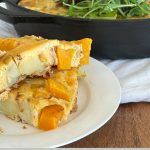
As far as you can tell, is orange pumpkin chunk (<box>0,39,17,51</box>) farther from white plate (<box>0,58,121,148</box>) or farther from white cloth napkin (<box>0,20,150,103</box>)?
white cloth napkin (<box>0,20,150,103</box>)

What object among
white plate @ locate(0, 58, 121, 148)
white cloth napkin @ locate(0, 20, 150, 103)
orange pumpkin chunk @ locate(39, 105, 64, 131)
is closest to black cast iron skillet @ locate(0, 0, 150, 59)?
white cloth napkin @ locate(0, 20, 150, 103)

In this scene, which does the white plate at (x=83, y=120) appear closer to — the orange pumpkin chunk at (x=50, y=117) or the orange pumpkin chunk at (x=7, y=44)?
the orange pumpkin chunk at (x=50, y=117)

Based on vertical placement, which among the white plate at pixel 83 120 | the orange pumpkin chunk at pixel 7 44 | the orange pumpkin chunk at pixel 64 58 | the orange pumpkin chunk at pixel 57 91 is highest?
the orange pumpkin chunk at pixel 7 44

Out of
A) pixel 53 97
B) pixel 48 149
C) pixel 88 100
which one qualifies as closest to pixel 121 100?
pixel 88 100

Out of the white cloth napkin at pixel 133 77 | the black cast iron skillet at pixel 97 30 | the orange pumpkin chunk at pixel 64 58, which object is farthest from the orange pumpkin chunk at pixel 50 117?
the black cast iron skillet at pixel 97 30

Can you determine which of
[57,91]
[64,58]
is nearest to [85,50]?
[64,58]

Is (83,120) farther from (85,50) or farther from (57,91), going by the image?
(85,50)
